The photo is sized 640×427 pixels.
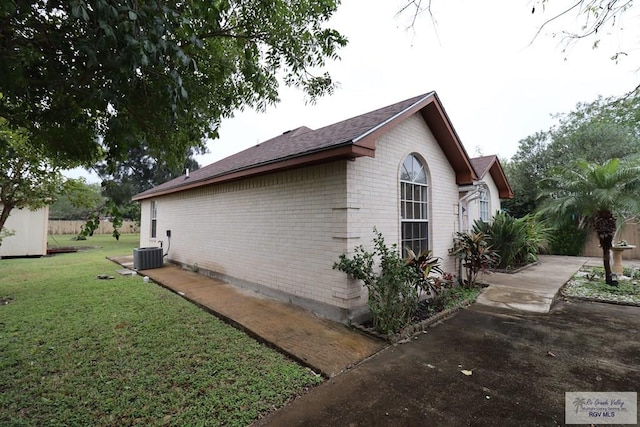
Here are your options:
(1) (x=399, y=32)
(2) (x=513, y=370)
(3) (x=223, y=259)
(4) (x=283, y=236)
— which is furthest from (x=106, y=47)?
(3) (x=223, y=259)

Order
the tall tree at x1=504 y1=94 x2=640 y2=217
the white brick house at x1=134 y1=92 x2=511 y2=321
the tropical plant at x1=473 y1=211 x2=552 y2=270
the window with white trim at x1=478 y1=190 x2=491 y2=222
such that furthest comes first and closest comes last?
the tall tree at x1=504 y1=94 x2=640 y2=217 < the window with white trim at x1=478 y1=190 x2=491 y2=222 < the tropical plant at x1=473 y1=211 x2=552 y2=270 < the white brick house at x1=134 y1=92 x2=511 y2=321

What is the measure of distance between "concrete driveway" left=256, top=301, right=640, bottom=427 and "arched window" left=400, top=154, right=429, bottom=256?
6.14 feet

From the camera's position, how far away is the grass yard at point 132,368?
2.57 m

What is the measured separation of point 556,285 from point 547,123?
17.6 meters

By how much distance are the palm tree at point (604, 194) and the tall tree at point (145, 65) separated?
717 cm

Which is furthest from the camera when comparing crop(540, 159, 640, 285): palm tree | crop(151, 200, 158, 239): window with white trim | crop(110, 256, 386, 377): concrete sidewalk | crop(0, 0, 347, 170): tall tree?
crop(151, 200, 158, 239): window with white trim

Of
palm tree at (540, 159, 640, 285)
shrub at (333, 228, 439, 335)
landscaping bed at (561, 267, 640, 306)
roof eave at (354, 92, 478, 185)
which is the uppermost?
roof eave at (354, 92, 478, 185)

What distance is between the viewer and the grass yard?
2572mm

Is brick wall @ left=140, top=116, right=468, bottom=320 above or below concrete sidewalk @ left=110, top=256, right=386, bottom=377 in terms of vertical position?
above

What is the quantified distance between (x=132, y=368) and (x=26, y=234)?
50.6 feet

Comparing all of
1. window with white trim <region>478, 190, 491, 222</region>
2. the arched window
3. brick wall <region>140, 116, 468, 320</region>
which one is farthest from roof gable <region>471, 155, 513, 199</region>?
the arched window

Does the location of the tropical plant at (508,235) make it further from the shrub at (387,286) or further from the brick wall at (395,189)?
the shrub at (387,286)

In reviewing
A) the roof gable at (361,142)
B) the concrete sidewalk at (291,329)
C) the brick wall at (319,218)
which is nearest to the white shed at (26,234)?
the roof gable at (361,142)

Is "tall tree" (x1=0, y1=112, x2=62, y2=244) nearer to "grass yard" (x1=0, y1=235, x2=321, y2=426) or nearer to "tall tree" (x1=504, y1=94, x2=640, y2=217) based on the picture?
"grass yard" (x1=0, y1=235, x2=321, y2=426)
